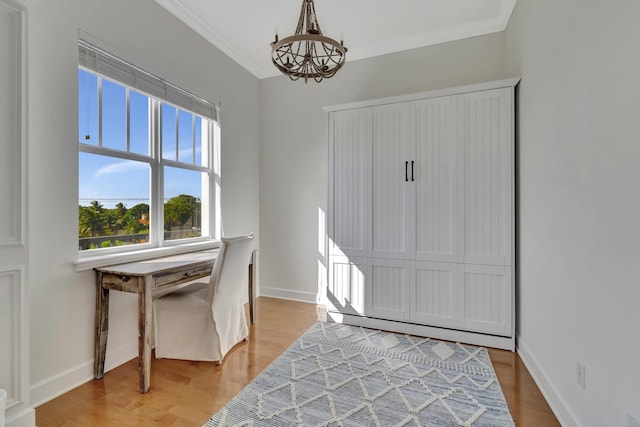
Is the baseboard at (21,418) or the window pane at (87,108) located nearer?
the baseboard at (21,418)

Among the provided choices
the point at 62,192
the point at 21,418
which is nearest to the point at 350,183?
the point at 62,192

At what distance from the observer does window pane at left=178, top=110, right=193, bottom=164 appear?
3.01 meters

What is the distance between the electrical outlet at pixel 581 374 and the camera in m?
1.49

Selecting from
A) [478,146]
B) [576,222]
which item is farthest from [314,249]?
[576,222]

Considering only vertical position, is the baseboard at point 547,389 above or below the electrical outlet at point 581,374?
below

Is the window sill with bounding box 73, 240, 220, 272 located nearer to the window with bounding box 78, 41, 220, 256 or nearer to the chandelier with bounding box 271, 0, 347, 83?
the window with bounding box 78, 41, 220, 256

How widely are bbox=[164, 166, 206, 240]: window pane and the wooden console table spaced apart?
21.8 inches

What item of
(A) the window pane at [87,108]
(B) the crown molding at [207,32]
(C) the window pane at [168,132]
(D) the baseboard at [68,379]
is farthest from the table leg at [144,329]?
(B) the crown molding at [207,32]

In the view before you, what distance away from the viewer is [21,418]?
1551 mm

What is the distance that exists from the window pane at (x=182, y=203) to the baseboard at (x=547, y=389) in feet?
10.0

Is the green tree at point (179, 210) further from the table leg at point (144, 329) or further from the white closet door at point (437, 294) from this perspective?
the white closet door at point (437, 294)

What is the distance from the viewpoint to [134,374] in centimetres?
218

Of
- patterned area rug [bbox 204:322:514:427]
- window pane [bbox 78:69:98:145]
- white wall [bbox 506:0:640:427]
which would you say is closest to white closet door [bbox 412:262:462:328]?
patterned area rug [bbox 204:322:514:427]

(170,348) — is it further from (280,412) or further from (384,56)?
(384,56)
